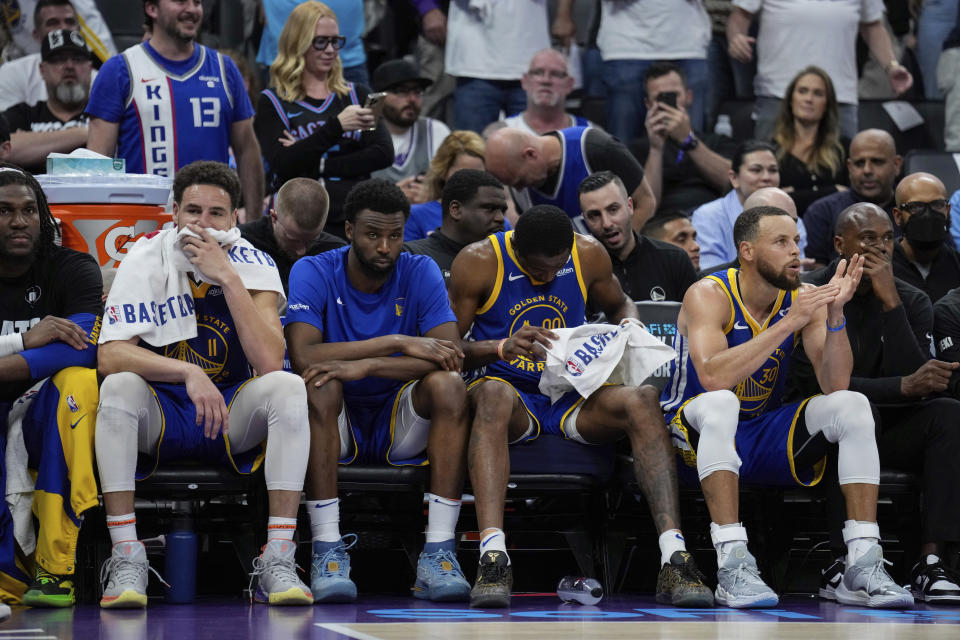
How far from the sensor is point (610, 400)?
561cm

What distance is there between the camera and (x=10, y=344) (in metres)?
5.21

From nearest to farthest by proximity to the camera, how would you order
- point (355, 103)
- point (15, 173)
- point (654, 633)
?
point (654, 633)
point (15, 173)
point (355, 103)

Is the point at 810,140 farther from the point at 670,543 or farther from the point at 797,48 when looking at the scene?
the point at 670,543

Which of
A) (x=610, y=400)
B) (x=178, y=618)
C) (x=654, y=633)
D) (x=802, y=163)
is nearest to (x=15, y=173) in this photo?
(x=178, y=618)

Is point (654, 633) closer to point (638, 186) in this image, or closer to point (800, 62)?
point (638, 186)

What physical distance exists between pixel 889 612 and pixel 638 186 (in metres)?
3.26

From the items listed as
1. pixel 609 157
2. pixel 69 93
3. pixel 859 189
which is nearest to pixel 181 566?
pixel 609 157

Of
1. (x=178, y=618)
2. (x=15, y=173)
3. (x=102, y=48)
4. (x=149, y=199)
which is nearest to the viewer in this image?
(x=178, y=618)

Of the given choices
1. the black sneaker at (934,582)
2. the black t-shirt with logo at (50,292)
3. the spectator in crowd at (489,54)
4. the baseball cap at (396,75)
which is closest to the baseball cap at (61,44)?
the baseball cap at (396,75)

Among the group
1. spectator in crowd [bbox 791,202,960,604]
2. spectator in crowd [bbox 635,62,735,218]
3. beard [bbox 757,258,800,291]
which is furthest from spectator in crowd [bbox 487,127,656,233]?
beard [bbox 757,258,800,291]

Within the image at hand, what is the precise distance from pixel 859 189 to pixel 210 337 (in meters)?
4.46

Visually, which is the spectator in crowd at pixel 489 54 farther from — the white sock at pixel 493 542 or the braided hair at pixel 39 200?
the white sock at pixel 493 542

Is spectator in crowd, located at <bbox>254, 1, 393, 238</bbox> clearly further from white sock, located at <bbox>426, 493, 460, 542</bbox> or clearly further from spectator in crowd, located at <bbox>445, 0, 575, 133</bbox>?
white sock, located at <bbox>426, 493, 460, 542</bbox>

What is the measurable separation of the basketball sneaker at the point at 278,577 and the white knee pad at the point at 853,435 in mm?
2068
